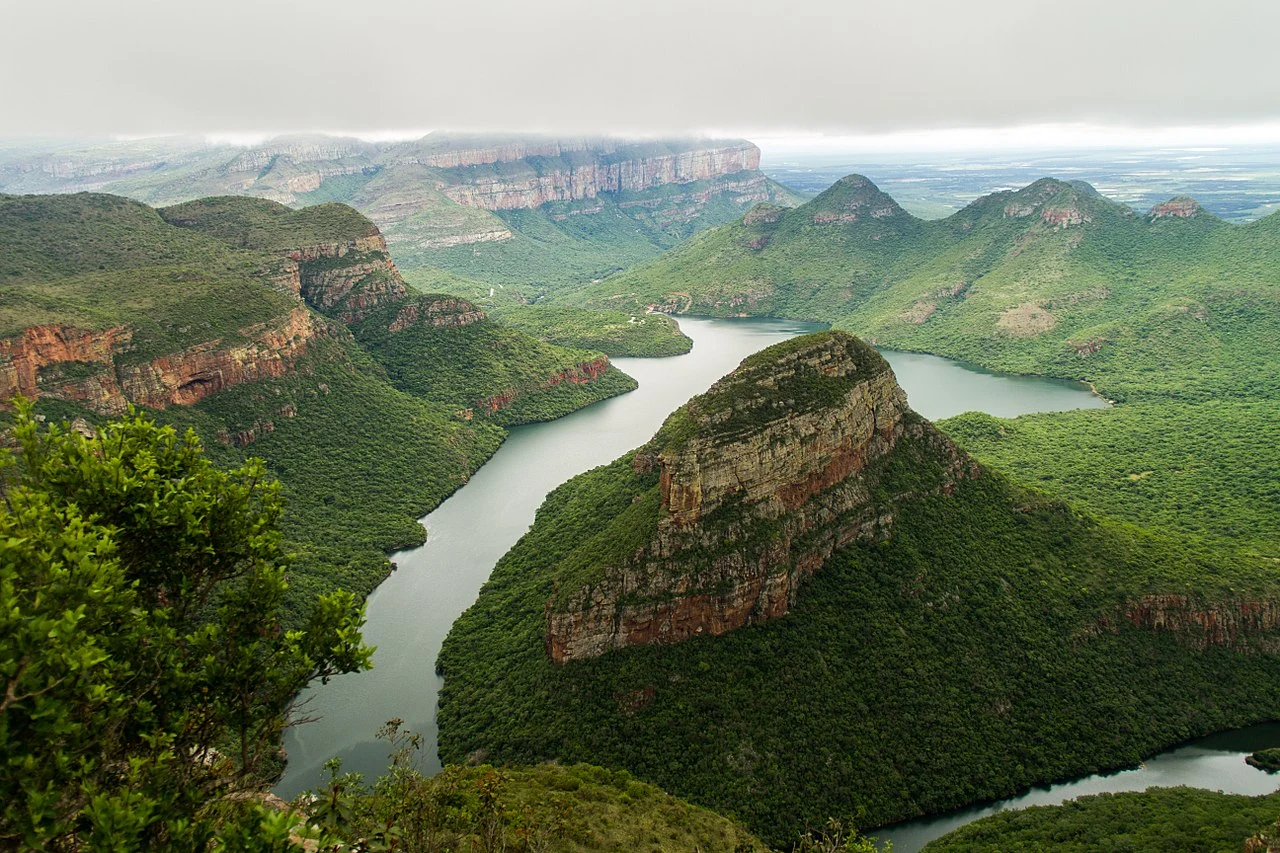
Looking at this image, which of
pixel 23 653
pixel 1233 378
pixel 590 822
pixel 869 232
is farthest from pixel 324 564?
pixel 869 232

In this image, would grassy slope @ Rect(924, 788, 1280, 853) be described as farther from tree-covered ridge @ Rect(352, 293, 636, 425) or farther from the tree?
tree-covered ridge @ Rect(352, 293, 636, 425)

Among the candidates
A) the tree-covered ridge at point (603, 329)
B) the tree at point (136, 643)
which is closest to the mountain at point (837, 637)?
the tree at point (136, 643)

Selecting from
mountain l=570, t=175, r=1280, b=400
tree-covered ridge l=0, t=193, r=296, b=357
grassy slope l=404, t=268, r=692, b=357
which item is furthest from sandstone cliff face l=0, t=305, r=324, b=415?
mountain l=570, t=175, r=1280, b=400

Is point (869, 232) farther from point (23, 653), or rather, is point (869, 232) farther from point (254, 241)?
point (23, 653)

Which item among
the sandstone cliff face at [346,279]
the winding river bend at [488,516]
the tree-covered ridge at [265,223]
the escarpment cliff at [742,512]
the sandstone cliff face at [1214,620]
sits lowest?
the winding river bend at [488,516]

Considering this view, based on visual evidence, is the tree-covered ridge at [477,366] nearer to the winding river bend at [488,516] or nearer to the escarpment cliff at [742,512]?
the winding river bend at [488,516]

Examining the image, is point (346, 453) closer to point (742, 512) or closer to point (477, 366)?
point (477, 366)

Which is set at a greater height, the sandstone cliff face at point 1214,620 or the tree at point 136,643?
the tree at point 136,643
